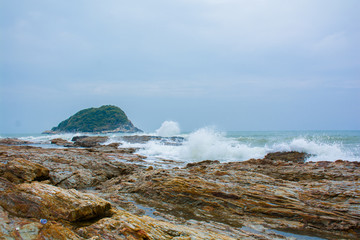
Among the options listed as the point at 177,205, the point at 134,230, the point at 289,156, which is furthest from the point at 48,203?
the point at 289,156

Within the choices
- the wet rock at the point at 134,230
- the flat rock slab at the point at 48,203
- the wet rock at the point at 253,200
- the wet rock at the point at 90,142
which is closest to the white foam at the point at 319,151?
the wet rock at the point at 253,200

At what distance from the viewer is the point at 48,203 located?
14.3ft

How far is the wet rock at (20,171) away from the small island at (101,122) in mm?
108972

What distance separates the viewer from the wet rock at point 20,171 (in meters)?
6.95

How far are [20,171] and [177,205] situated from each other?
520 cm

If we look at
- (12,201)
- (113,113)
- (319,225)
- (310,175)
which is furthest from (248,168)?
(113,113)

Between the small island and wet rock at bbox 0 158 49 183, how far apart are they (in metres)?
109

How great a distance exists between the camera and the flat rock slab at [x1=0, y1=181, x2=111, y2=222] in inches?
164

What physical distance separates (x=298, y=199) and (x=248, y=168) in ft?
15.8

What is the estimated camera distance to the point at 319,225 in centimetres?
556

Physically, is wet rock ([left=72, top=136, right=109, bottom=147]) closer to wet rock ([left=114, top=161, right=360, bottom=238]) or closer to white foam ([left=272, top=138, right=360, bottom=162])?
white foam ([left=272, top=138, right=360, bottom=162])

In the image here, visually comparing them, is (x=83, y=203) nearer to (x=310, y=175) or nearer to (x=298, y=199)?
(x=298, y=199)

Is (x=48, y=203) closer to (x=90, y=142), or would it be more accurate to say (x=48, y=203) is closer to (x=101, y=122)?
(x=90, y=142)

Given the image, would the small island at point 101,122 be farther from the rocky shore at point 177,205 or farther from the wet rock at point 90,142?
the rocky shore at point 177,205
